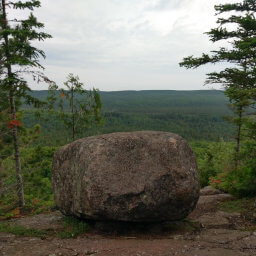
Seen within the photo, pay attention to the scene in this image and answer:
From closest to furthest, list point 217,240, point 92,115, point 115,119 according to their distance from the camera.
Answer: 1. point 217,240
2. point 92,115
3. point 115,119

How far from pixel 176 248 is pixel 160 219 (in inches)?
59.6

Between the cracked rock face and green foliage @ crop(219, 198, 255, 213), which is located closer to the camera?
the cracked rock face

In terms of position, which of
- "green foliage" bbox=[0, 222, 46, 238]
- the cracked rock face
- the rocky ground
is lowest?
"green foliage" bbox=[0, 222, 46, 238]

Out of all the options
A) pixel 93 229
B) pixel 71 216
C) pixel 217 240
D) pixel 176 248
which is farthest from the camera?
pixel 71 216

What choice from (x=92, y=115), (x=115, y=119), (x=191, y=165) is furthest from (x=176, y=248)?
(x=115, y=119)

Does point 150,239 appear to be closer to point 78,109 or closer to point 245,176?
point 245,176

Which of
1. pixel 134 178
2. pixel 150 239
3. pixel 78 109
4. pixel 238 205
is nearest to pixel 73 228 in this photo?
pixel 150 239

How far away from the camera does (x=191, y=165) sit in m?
8.26

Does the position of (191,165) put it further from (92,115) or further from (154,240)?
(92,115)

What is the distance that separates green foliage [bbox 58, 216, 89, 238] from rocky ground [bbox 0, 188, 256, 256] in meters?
0.15

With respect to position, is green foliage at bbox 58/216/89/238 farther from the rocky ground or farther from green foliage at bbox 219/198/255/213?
green foliage at bbox 219/198/255/213

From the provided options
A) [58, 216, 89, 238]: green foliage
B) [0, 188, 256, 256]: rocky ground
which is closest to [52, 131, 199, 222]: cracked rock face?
[58, 216, 89, 238]: green foliage

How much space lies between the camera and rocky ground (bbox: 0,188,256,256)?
640cm

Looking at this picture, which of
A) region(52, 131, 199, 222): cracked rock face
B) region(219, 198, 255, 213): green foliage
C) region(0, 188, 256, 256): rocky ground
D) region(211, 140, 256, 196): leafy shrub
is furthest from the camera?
region(211, 140, 256, 196): leafy shrub
